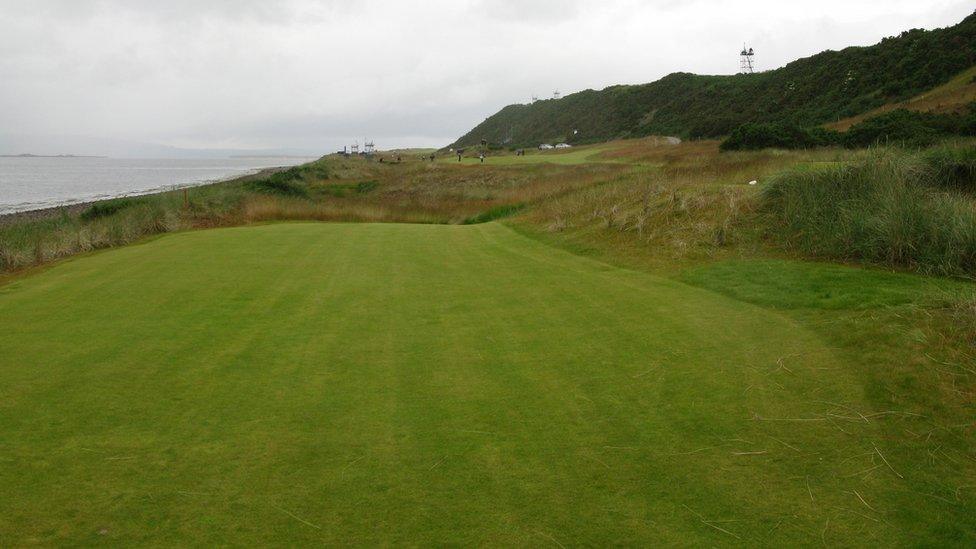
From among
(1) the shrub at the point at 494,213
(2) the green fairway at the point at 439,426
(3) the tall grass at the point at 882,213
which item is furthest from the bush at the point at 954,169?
(1) the shrub at the point at 494,213

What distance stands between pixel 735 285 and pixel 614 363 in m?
3.65

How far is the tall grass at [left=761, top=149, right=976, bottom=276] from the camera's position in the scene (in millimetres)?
8172

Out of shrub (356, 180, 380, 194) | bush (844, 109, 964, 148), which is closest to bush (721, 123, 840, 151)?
bush (844, 109, 964, 148)

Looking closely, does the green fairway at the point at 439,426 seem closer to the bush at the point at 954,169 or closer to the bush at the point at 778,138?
the bush at the point at 954,169

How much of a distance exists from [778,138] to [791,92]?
34.9 metres

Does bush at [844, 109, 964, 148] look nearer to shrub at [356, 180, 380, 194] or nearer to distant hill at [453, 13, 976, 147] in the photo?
distant hill at [453, 13, 976, 147]

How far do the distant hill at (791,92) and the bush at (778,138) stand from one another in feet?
51.4

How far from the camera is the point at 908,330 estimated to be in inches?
227

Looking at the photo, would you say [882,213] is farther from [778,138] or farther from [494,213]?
[778,138]

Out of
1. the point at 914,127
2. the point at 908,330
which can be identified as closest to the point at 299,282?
the point at 908,330

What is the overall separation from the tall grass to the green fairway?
2205mm

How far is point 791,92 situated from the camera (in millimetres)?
58781

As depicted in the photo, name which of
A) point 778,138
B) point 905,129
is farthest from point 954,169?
point 778,138

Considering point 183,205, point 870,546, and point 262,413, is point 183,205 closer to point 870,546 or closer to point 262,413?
point 262,413
